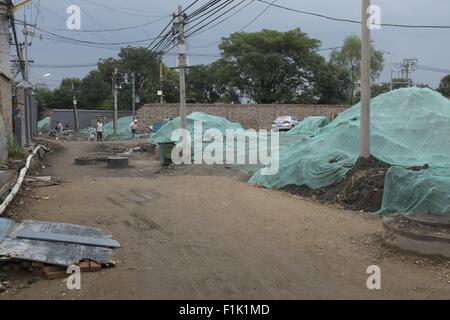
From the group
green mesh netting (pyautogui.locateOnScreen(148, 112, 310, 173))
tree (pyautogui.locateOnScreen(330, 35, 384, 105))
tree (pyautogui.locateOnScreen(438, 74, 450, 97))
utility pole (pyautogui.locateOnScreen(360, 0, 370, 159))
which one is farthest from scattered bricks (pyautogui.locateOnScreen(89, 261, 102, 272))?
tree (pyautogui.locateOnScreen(438, 74, 450, 97))

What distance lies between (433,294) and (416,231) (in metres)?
1.94

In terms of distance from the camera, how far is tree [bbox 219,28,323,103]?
197 ft

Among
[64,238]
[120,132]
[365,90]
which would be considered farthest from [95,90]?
[64,238]

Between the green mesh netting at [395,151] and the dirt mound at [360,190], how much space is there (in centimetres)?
27

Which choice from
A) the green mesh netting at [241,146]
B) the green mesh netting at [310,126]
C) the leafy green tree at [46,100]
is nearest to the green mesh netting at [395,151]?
the green mesh netting at [241,146]

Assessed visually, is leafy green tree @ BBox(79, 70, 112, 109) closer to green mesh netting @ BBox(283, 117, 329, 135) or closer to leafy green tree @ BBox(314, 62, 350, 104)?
leafy green tree @ BBox(314, 62, 350, 104)

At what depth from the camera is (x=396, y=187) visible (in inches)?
443

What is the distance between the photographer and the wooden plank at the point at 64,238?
751 cm

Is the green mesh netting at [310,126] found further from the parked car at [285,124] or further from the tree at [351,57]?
the tree at [351,57]

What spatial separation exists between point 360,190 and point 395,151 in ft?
7.76

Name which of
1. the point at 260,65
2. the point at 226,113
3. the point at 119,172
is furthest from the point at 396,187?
the point at 260,65

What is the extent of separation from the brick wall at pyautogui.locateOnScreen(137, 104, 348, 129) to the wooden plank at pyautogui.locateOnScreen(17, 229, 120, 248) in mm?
37778

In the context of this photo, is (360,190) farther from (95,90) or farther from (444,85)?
(444,85)
